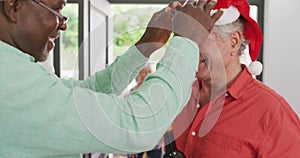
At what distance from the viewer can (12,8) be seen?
0.82 metres

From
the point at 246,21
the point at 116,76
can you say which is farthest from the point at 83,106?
the point at 246,21

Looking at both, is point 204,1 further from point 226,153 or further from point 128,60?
point 226,153

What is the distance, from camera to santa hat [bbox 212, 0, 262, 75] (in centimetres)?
126

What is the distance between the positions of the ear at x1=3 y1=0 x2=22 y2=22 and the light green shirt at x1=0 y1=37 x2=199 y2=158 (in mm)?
75

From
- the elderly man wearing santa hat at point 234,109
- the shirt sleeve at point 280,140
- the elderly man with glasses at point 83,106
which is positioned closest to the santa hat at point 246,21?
the elderly man wearing santa hat at point 234,109

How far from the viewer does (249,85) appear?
4.52 ft

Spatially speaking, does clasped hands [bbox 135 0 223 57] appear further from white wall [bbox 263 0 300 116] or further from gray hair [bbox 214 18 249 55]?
white wall [bbox 263 0 300 116]

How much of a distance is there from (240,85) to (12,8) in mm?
804

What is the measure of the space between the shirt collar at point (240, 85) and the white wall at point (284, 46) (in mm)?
1779

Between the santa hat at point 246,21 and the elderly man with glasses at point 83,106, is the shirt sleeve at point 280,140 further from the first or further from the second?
the elderly man with glasses at point 83,106

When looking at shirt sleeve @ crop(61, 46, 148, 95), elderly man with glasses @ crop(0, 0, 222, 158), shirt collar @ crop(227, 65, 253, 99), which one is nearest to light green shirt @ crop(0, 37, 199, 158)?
elderly man with glasses @ crop(0, 0, 222, 158)

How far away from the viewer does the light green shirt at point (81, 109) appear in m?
0.74

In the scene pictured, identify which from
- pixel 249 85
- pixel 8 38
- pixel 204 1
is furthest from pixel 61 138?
pixel 249 85

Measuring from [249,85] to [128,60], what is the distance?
460 millimetres
